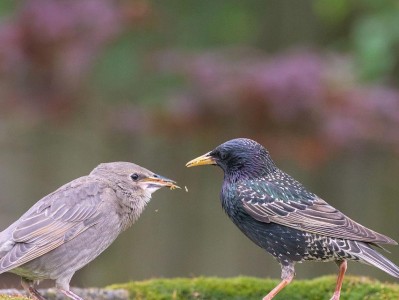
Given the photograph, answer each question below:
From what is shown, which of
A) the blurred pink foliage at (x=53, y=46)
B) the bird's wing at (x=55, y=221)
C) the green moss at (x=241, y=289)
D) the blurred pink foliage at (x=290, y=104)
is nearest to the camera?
the bird's wing at (x=55, y=221)

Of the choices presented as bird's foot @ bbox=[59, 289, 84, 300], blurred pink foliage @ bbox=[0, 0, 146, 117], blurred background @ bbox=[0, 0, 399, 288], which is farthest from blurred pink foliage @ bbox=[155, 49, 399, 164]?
bird's foot @ bbox=[59, 289, 84, 300]

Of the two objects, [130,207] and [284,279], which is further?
[130,207]

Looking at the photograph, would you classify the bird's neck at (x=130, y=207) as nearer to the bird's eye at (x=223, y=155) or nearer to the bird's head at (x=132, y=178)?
the bird's head at (x=132, y=178)

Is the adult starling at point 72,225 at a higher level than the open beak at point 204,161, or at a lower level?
lower

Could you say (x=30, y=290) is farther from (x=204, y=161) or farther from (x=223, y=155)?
(x=223, y=155)

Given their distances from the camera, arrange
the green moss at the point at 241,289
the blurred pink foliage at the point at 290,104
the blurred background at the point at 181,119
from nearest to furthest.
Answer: the green moss at the point at 241,289 → the blurred background at the point at 181,119 → the blurred pink foliage at the point at 290,104

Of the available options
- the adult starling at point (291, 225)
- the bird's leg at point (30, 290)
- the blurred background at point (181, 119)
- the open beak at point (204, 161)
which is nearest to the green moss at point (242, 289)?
the adult starling at point (291, 225)

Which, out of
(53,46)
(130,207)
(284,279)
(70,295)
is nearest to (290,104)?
(53,46)

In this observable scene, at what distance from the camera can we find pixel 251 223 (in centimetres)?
598

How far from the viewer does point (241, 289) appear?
6.47 metres

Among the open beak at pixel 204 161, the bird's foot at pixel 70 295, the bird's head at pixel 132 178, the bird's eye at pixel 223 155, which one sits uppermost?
the bird's eye at pixel 223 155

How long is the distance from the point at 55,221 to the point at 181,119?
186 inches

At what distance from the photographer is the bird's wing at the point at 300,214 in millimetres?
5859

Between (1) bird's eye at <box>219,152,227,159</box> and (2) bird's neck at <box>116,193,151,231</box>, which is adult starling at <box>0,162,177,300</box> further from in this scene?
(1) bird's eye at <box>219,152,227,159</box>
